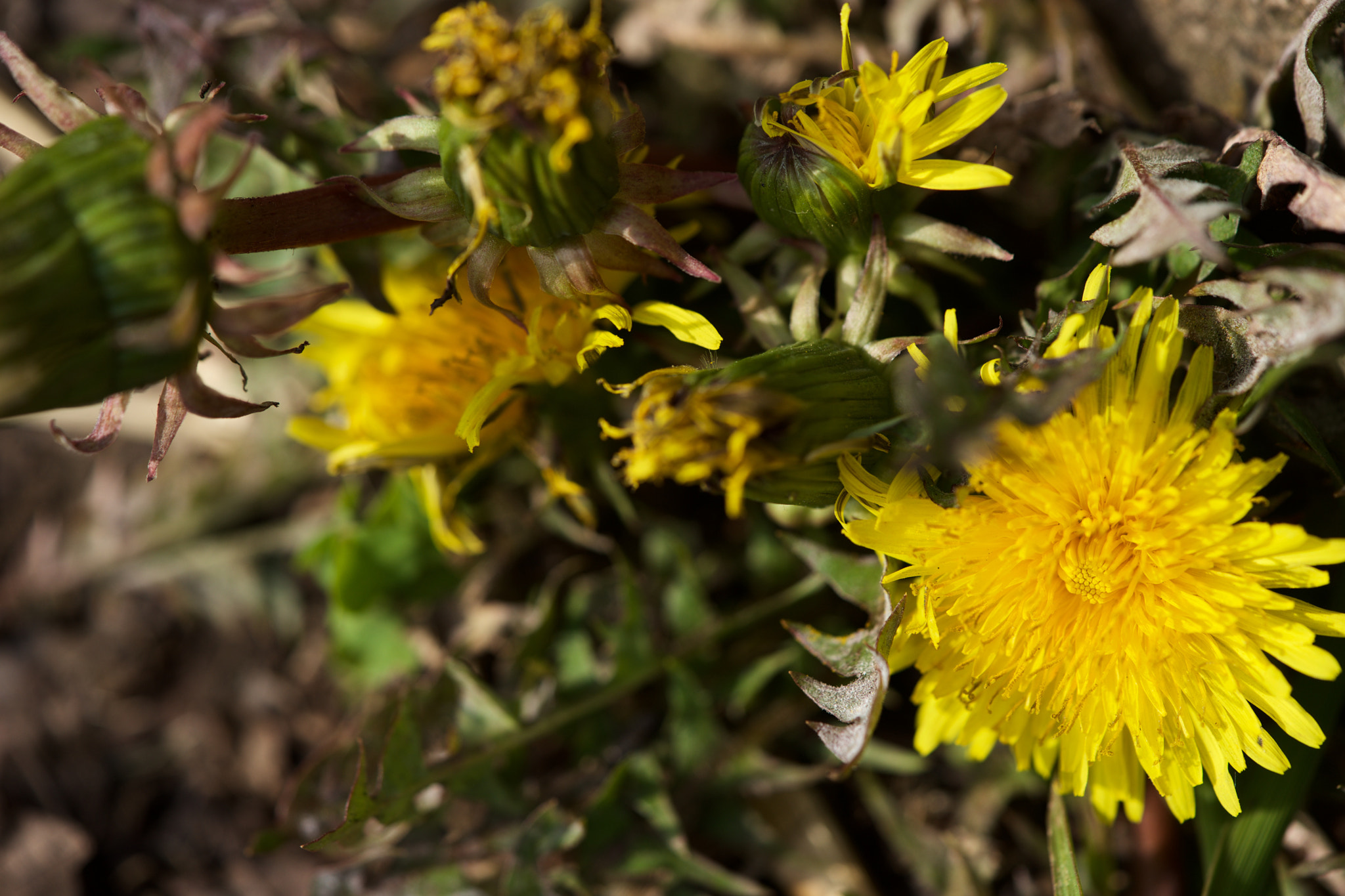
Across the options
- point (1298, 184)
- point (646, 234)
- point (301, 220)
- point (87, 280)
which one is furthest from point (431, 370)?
point (1298, 184)

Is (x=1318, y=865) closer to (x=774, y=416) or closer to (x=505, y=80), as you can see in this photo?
(x=774, y=416)

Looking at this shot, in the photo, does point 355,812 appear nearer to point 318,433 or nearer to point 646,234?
point 318,433

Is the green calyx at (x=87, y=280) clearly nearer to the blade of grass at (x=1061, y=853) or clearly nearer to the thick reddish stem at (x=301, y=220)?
the thick reddish stem at (x=301, y=220)

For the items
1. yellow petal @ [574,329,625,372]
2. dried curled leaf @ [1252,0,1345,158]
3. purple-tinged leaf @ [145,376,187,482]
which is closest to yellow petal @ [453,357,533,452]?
yellow petal @ [574,329,625,372]

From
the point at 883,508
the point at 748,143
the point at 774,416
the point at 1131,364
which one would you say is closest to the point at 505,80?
the point at 748,143

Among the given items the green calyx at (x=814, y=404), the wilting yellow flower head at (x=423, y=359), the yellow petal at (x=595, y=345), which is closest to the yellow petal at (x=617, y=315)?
the yellow petal at (x=595, y=345)
